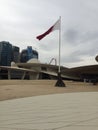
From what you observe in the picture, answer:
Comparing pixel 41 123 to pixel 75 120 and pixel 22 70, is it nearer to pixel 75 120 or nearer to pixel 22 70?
pixel 75 120

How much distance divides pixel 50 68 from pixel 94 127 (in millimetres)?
111067

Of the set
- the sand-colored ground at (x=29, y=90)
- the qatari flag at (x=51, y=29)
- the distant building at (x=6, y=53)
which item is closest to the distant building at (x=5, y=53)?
the distant building at (x=6, y=53)

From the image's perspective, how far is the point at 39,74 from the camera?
11725cm

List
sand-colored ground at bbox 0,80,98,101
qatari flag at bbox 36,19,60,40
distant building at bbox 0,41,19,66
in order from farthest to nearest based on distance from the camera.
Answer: distant building at bbox 0,41,19,66 → qatari flag at bbox 36,19,60,40 → sand-colored ground at bbox 0,80,98,101

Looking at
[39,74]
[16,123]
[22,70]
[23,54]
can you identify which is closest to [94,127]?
[16,123]

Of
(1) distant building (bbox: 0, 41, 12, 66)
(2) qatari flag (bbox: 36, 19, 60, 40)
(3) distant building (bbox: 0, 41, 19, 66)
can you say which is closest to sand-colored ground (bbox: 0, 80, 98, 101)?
(2) qatari flag (bbox: 36, 19, 60, 40)

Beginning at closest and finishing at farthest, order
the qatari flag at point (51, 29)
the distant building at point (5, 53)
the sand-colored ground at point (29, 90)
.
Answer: the sand-colored ground at point (29, 90), the qatari flag at point (51, 29), the distant building at point (5, 53)

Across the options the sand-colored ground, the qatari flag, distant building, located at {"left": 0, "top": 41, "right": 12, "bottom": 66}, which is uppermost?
distant building, located at {"left": 0, "top": 41, "right": 12, "bottom": 66}

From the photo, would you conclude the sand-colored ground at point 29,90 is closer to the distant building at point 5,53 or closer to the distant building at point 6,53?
the distant building at point 5,53

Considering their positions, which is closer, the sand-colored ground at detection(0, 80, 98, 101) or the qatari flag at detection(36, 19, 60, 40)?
the sand-colored ground at detection(0, 80, 98, 101)

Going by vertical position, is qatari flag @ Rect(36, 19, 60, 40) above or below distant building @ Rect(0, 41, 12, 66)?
below

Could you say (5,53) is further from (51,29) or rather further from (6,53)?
(51,29)

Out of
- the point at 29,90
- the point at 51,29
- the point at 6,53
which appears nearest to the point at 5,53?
the point at 6,53

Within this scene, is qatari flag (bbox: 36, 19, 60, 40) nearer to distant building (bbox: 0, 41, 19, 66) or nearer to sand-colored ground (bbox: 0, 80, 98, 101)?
sand-colored ground (bbox: 0, 80, 98, 101)
